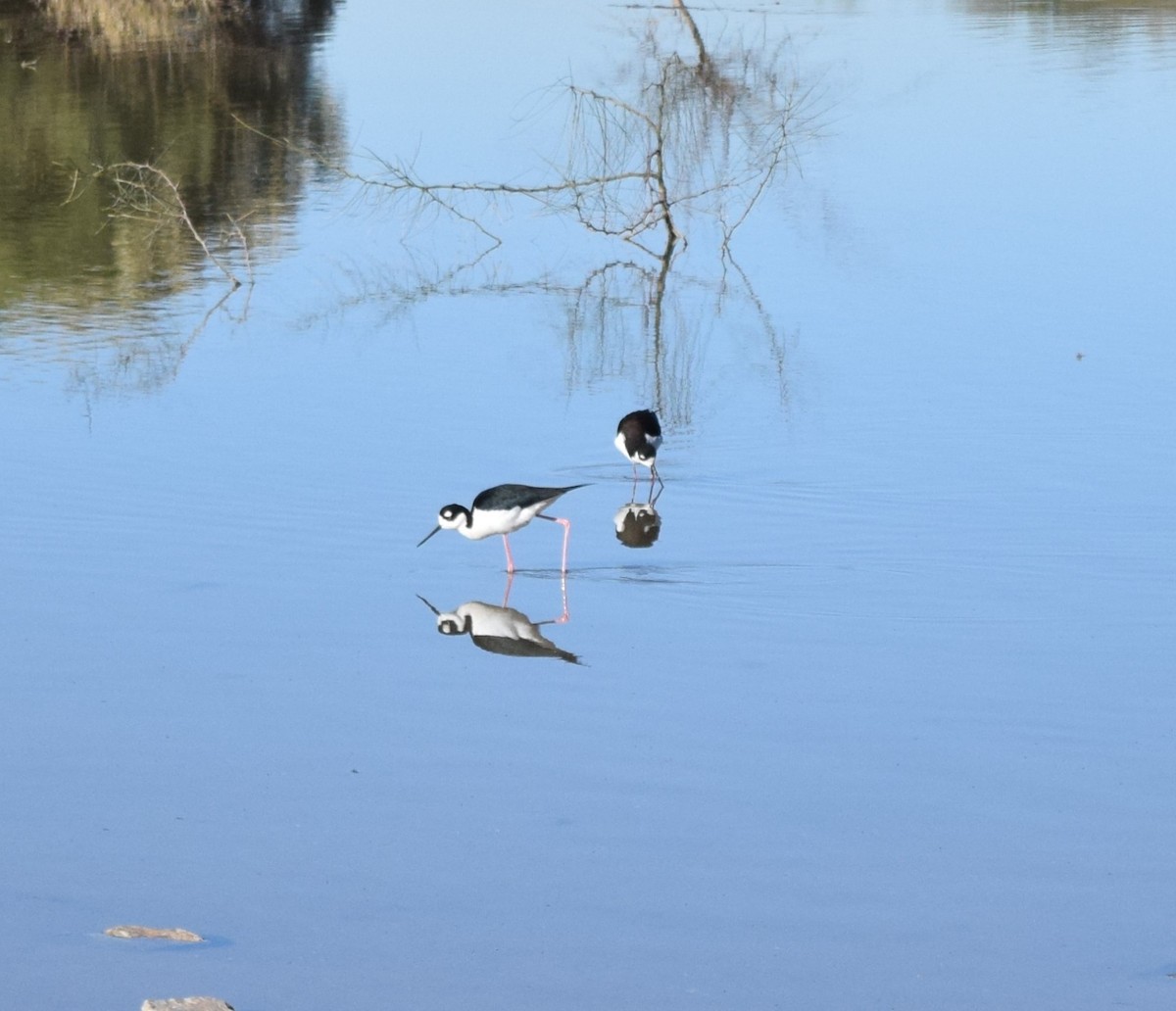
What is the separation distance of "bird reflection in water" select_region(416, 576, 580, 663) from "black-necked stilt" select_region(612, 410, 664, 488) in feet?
6.70

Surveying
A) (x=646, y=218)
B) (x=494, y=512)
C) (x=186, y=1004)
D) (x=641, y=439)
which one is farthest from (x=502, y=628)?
(x=646, y=218)

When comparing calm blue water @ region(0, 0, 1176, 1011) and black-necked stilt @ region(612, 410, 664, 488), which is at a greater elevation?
black-necked stilt @ region(612, 410, 664, 488)

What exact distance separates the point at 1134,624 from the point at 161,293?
32.8ft

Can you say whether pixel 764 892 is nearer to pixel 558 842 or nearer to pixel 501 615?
pixel 558 842

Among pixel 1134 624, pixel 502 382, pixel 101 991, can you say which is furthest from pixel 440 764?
pixel 502 382

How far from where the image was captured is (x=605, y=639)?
28.4ft

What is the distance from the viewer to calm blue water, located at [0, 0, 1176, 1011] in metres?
5.91

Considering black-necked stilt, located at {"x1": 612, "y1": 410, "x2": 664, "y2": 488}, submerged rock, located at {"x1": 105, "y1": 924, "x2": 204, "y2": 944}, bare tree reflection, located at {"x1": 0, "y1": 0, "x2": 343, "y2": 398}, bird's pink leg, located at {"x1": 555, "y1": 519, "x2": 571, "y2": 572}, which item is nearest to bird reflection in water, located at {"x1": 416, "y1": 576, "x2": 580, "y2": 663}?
bird's pink leg, located at {"x1": 555, "y1": 519, "x2": 571, "y2": 572}

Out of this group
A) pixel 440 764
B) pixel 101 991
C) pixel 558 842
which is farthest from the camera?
pixel 440 764

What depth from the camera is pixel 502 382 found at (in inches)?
531

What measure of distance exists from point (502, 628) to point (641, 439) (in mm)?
2543

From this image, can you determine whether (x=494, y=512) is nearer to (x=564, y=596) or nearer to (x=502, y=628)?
(x=564, y=596)

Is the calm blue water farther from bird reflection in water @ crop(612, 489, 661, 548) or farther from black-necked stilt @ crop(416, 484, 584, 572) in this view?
black-necked stilt @ crop(416, 484, 584, 572)

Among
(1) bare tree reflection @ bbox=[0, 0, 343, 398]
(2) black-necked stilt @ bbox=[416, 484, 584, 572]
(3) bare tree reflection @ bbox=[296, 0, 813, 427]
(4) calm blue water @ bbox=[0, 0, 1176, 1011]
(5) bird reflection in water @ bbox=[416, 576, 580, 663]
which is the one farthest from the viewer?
(1) bare tree reflection @ bbox=[0, 0, 343, 398]
